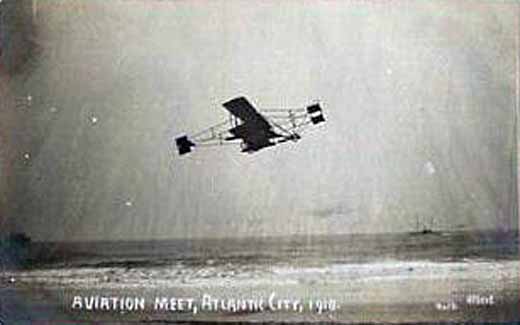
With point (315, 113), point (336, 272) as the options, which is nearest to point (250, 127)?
point (315, 113)

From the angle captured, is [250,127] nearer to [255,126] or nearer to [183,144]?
[255,126]

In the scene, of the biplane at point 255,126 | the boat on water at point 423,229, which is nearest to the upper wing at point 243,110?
the biplane at point 255,126

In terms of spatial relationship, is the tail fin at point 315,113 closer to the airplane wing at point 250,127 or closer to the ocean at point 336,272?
the airplane wing at point 250,127

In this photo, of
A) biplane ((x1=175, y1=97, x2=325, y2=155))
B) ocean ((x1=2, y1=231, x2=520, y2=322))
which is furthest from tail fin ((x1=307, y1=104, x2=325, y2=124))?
ocean ((x1=2, y1=231, x2=520, y2=322))

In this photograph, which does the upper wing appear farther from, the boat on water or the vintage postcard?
the boat on water

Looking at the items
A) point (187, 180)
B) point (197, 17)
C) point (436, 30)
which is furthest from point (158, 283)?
point (436, 30)

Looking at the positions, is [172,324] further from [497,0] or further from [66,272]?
[497,0]
